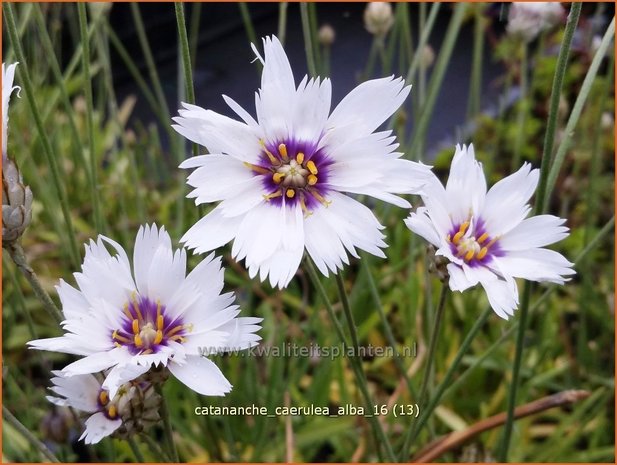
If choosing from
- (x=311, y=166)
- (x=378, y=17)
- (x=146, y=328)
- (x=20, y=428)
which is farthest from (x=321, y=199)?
(x=378, y=17)

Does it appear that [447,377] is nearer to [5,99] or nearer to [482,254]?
[482,254]

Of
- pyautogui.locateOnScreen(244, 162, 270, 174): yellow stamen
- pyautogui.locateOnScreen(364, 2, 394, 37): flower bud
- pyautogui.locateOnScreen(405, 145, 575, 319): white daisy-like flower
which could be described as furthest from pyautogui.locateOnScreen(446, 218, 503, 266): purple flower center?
pyautogui.locateOnScreen(364, 2, 394, 37): flower bud

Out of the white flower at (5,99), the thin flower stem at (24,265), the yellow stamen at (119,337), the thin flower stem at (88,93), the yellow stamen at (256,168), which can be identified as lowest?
the yellow stamen at (119,337)

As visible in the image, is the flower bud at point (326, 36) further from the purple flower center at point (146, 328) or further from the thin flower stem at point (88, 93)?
the purple flower center at point (146, 328)

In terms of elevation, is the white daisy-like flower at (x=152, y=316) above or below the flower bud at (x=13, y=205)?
below

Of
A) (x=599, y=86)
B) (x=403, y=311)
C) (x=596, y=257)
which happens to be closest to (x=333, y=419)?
(x=403, y=311)

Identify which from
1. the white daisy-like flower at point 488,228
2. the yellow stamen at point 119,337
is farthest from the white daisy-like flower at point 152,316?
the white daisy-like flower at point 488,228

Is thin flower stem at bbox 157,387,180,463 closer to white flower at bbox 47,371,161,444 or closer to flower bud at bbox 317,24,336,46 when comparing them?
white flower at bbox 47,371,161,444
